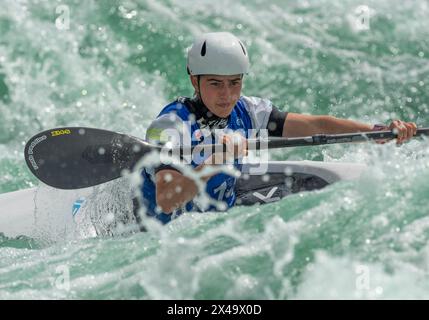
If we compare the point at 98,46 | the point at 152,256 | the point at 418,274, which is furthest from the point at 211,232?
the point at 98,46

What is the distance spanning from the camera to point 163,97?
7.98 m

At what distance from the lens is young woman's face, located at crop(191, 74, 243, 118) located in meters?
4.29

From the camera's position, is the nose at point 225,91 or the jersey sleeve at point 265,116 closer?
the nose at point 225,91

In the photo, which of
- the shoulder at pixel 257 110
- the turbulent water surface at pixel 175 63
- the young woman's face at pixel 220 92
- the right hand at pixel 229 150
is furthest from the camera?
the turbulent water surface at pixel 175 63

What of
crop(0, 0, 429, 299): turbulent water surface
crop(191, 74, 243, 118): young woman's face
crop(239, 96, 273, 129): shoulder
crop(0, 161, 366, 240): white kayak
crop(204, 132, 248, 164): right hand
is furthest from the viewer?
crop(0, 0, 429, 299): turbulent water surface

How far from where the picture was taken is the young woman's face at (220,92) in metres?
4.29

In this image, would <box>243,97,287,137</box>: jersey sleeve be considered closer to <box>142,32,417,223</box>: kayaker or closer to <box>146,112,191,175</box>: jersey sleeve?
<box>142,32,417,223</box>: kayaker

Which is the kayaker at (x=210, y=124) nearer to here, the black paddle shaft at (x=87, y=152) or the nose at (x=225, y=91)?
the nose at (x=225, y=91)

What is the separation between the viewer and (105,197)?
4910 mm

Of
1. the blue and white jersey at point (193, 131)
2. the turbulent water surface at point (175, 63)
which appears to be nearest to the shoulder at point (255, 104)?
the blue and white jersey at point (193, 131)

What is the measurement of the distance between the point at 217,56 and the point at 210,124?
36cm

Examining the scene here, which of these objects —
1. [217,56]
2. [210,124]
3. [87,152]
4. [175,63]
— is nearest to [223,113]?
[210,124]

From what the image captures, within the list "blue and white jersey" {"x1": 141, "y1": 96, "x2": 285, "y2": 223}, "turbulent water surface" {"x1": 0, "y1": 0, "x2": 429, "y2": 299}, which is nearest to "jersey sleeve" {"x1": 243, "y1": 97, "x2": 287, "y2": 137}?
"blue and white jersey" {"x1": 141, "y1": 96, "x2": 285, "y2": 223}

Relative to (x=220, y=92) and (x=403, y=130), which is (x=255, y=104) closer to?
(x=220, y=92)
